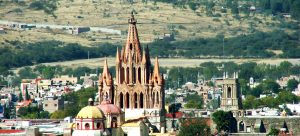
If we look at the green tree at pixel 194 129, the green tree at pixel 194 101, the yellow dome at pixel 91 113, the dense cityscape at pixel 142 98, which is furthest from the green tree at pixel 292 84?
the yellow dome at pixel 91 113

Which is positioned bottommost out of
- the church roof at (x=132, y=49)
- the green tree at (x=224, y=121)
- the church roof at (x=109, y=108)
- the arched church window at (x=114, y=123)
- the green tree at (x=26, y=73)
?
the green tree at (x=26, y=73)

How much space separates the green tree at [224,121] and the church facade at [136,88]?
870 cm

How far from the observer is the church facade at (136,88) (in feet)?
323

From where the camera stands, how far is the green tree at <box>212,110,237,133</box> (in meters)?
108

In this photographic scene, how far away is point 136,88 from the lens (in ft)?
324

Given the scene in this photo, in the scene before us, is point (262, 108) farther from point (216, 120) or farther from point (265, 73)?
point (265, 73)

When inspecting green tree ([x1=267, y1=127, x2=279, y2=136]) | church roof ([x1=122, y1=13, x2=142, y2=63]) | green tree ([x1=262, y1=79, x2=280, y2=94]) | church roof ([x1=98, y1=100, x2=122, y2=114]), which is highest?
church roof ([x1=122, y1=13, x2=142, y2=63])

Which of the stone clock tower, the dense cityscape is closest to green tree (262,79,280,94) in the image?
the dense cityscape

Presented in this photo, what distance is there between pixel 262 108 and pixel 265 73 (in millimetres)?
56283

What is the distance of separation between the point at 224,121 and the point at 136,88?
10.9 m

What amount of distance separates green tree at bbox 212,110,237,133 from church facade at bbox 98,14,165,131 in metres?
8.70

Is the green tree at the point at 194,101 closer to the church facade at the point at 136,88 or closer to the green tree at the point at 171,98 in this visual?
Answer: the green tree at the point at 171,98

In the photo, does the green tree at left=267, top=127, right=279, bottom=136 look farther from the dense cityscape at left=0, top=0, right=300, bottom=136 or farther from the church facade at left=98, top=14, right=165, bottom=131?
the church facade at left=98, top=14, right=165, bottom=131

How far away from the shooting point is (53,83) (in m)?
171
